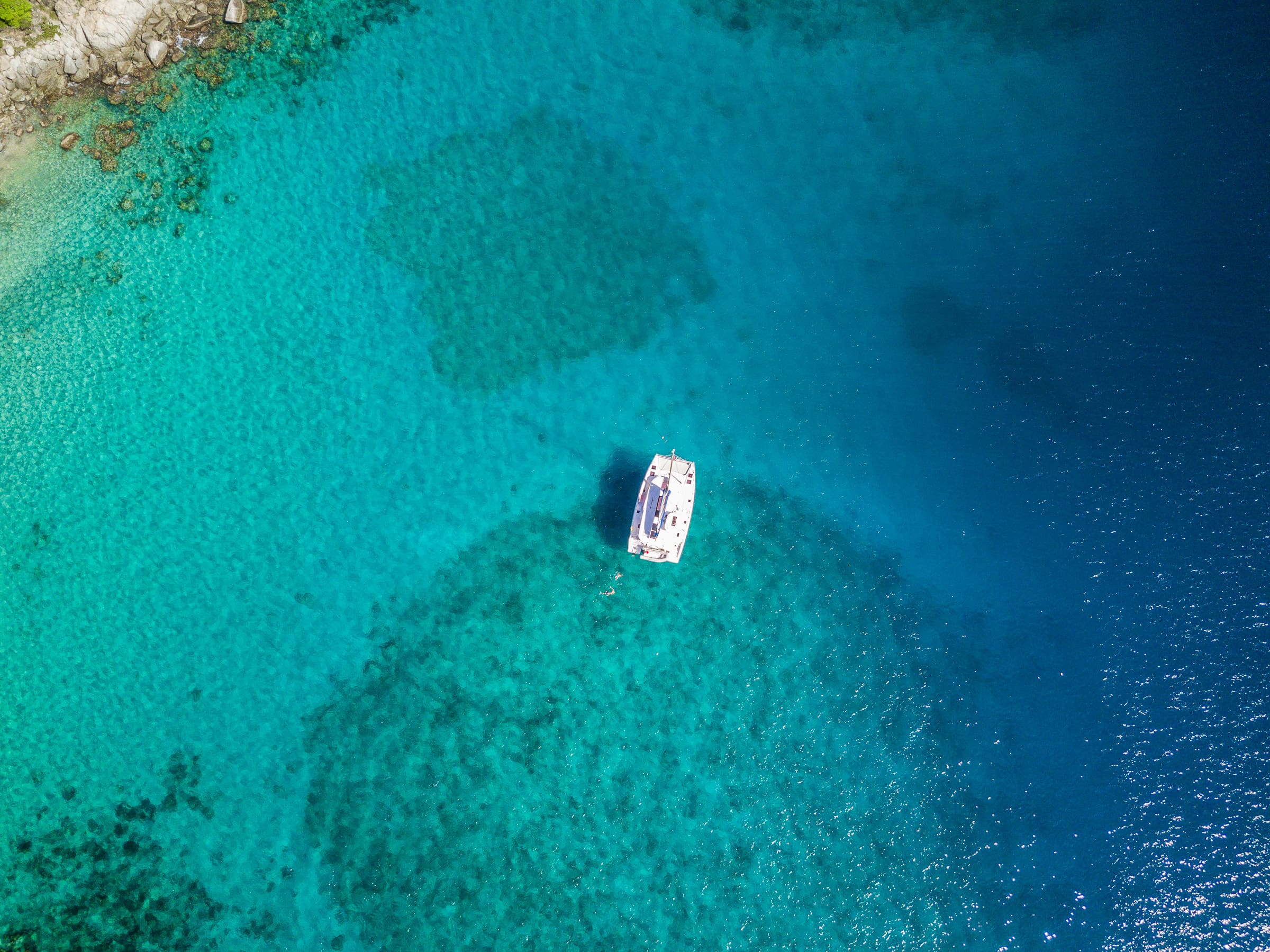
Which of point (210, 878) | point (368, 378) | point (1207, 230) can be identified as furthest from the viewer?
point (1207, 230)

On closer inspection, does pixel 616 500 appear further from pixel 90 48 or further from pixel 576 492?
pixel 90 48

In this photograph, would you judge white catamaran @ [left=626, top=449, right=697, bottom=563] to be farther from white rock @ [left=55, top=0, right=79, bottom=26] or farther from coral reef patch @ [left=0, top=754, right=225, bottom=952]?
white rock @ [left=55, top=0, right=79, bottom=26]

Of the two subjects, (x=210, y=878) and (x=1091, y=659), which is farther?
(x=1091, y=659)

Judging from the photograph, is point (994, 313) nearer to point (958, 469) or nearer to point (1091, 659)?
point (958, 469)

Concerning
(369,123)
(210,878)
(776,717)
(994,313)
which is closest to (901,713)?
(776,717)

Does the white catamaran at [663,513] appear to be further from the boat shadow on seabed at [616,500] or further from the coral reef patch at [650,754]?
the coral reef patch at [650,754]

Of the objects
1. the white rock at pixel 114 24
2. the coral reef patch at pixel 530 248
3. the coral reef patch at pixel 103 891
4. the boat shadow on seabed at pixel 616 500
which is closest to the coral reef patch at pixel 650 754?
the boat shadow on seabed at pixel 616 500

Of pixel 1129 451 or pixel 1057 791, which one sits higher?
pixel 1129 451

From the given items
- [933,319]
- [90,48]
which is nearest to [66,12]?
[90,48]
